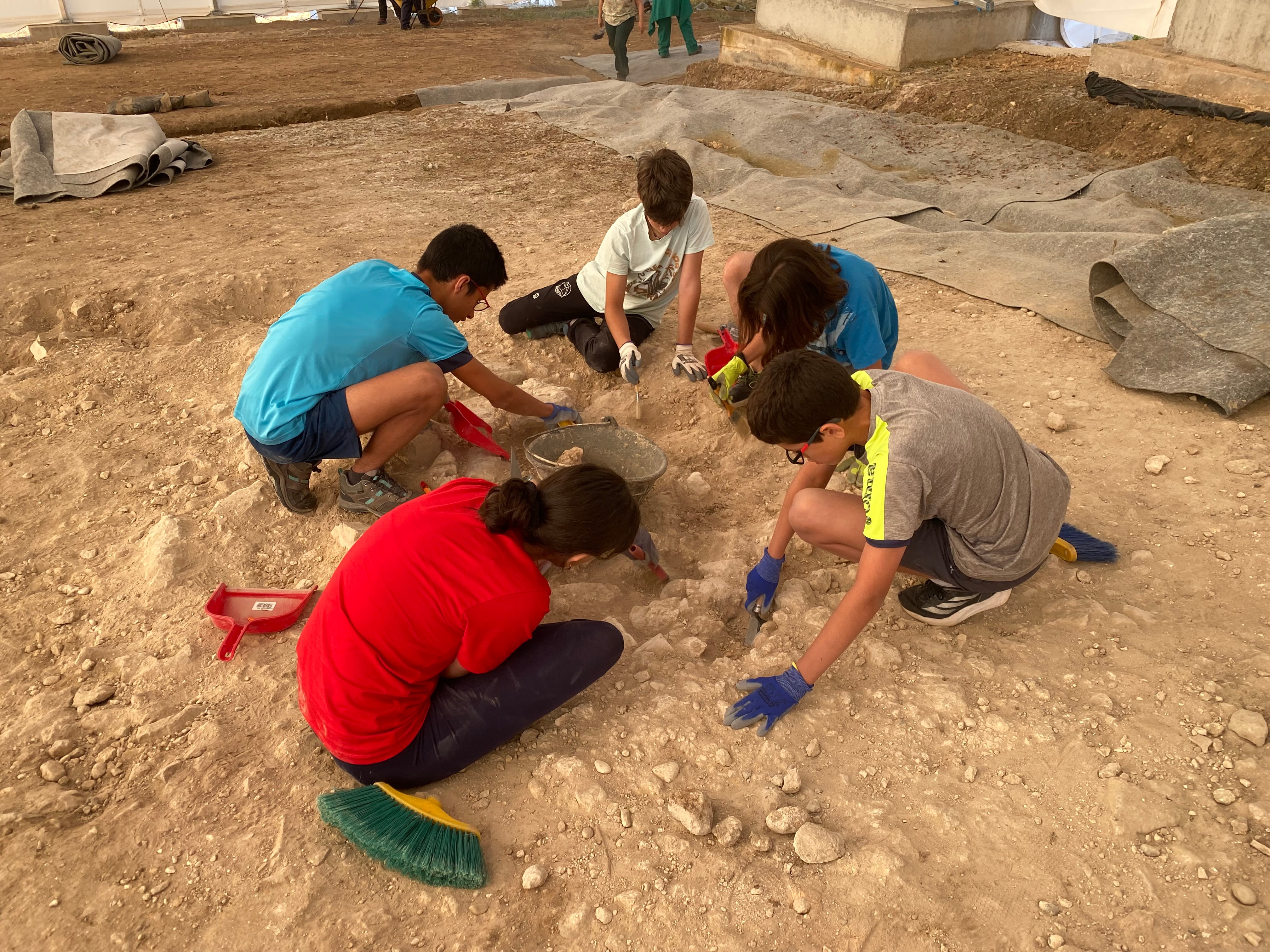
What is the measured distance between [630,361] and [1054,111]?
4859 millimetres

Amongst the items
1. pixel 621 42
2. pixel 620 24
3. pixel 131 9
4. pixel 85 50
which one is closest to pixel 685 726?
pixel 620 24

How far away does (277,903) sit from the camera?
5.43 feet

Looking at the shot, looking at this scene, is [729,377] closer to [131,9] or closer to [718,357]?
[718,357]

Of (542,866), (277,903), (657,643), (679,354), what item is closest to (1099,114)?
(679,354)

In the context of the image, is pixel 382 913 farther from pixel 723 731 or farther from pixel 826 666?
pixel 826 666

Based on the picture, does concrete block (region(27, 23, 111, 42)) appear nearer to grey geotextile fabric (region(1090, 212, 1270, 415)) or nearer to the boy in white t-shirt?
the boy in white t-shirt

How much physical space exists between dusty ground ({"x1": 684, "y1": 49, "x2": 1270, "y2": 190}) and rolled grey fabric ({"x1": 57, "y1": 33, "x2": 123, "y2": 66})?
753 cm

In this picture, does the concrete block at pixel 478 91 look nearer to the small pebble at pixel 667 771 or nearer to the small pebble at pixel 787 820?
the small pebble at pixel 667 771

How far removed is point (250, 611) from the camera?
7.78 feet

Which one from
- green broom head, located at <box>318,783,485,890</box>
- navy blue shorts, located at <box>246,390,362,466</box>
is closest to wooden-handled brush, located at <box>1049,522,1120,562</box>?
green broom head, located at <box>318,783,485,890</box>

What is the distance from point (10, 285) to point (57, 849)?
3.54 meters

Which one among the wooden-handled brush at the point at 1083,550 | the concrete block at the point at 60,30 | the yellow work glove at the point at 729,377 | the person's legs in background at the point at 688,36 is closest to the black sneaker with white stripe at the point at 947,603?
the wooden-handled brush at the point at 1083,550

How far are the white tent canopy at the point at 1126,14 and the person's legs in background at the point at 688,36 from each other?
14.6 ft

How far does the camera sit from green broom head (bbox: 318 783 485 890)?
168 centimetres
